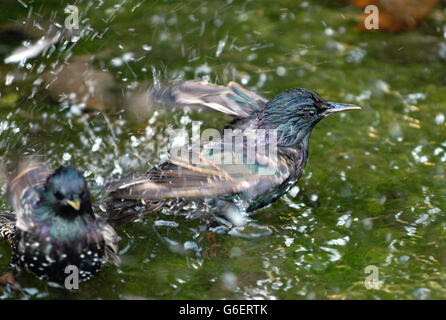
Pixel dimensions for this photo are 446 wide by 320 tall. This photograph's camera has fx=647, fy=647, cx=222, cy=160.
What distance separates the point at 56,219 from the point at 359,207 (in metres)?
2.49

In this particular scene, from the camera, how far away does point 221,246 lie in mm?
4895

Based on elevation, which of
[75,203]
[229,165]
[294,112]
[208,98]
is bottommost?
[75,203]

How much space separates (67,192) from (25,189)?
54 cm

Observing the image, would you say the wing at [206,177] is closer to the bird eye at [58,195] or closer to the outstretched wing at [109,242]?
the outstretched wing at [109,242]

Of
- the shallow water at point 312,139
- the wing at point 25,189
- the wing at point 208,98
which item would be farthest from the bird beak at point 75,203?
the wing at point 208,98

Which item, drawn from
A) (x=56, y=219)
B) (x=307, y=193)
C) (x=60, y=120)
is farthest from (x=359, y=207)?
(x=60, y=120)

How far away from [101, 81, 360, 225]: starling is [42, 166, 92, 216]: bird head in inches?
27.4

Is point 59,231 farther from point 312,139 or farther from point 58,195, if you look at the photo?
point 312,139

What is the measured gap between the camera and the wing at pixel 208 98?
5562mm

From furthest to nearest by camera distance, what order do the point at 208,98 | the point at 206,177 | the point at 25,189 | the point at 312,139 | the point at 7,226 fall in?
the point at 312,139
the point at 208,98
the point at 206,177
the point at 7,226
the point at 25,189

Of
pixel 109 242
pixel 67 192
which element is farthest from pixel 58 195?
pixel 109 242

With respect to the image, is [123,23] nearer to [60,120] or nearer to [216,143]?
[60,120]

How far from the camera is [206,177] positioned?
15.6 feet

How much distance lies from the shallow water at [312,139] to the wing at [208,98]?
588mm
